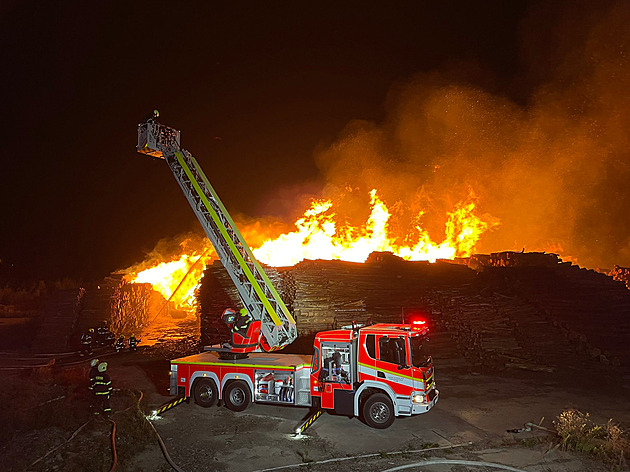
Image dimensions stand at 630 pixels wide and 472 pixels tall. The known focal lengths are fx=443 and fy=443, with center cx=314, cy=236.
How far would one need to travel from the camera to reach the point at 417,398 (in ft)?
31.8

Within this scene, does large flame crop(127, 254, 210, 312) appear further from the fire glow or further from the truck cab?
the truck cab

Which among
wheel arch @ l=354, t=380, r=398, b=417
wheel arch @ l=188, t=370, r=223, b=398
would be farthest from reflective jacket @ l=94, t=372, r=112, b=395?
wheel arch @ l=354, t=380, r=398, b=417

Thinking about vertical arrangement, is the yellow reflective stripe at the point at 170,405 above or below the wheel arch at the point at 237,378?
below

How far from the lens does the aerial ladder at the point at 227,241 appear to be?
15250 millimetres

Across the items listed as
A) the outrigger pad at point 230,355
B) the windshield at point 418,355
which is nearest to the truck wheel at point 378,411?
the windshield at point 418,355

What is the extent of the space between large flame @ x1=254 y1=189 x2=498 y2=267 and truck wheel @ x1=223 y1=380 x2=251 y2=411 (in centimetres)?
1502

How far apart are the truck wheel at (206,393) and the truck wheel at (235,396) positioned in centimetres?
39

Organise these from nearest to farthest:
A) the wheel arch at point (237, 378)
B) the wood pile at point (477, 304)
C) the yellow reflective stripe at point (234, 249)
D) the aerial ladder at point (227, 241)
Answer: the wheel arch at point (237, 378), the yellow reflective stripe at point (234, 249), the aerial ladder at point (227, 241), the wood pile at point (477, 304)

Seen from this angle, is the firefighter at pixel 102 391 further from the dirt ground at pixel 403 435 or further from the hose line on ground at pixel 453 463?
the hose line on ground at pixel 453 463

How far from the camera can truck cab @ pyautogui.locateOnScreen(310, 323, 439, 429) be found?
9.75 meters

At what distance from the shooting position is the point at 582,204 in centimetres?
3559

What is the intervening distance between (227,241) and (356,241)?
13.5m

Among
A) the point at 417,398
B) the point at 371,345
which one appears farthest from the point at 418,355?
the point at 371,345

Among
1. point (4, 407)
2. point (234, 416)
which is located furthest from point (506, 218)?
point (4, 407)
